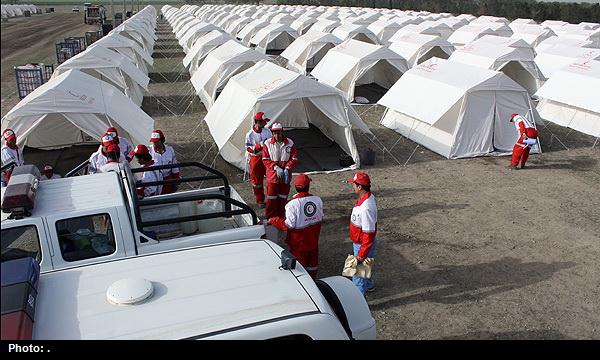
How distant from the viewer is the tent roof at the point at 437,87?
1305 cm

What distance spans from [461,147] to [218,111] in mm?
6947

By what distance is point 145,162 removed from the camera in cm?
848

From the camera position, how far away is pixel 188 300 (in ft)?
11.3

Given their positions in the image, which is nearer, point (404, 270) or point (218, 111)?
point (404, 270)

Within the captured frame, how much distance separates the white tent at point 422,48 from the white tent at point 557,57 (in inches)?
171

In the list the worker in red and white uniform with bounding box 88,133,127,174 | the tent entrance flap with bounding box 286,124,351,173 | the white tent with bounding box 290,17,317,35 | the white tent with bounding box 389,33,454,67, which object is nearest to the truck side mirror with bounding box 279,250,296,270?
the worker in red and white uniform with bounding box 88,133,127,174

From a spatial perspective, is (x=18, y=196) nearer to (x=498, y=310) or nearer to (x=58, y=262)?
(x=58, y=262)

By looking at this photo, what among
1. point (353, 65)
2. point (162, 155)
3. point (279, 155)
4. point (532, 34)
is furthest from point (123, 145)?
point (532, 34)

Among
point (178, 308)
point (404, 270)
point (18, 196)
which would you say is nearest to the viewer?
point (178, 308)

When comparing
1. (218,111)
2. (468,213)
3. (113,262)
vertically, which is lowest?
(468,213)

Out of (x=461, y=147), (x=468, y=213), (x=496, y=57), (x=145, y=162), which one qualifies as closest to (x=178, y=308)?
(x=145, y=162)

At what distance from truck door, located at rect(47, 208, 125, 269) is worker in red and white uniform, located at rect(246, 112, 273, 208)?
4683 mm

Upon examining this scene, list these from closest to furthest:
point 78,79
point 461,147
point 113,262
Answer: point 113,262
point 78,79
point 461,147

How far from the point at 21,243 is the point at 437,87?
38.4ft
